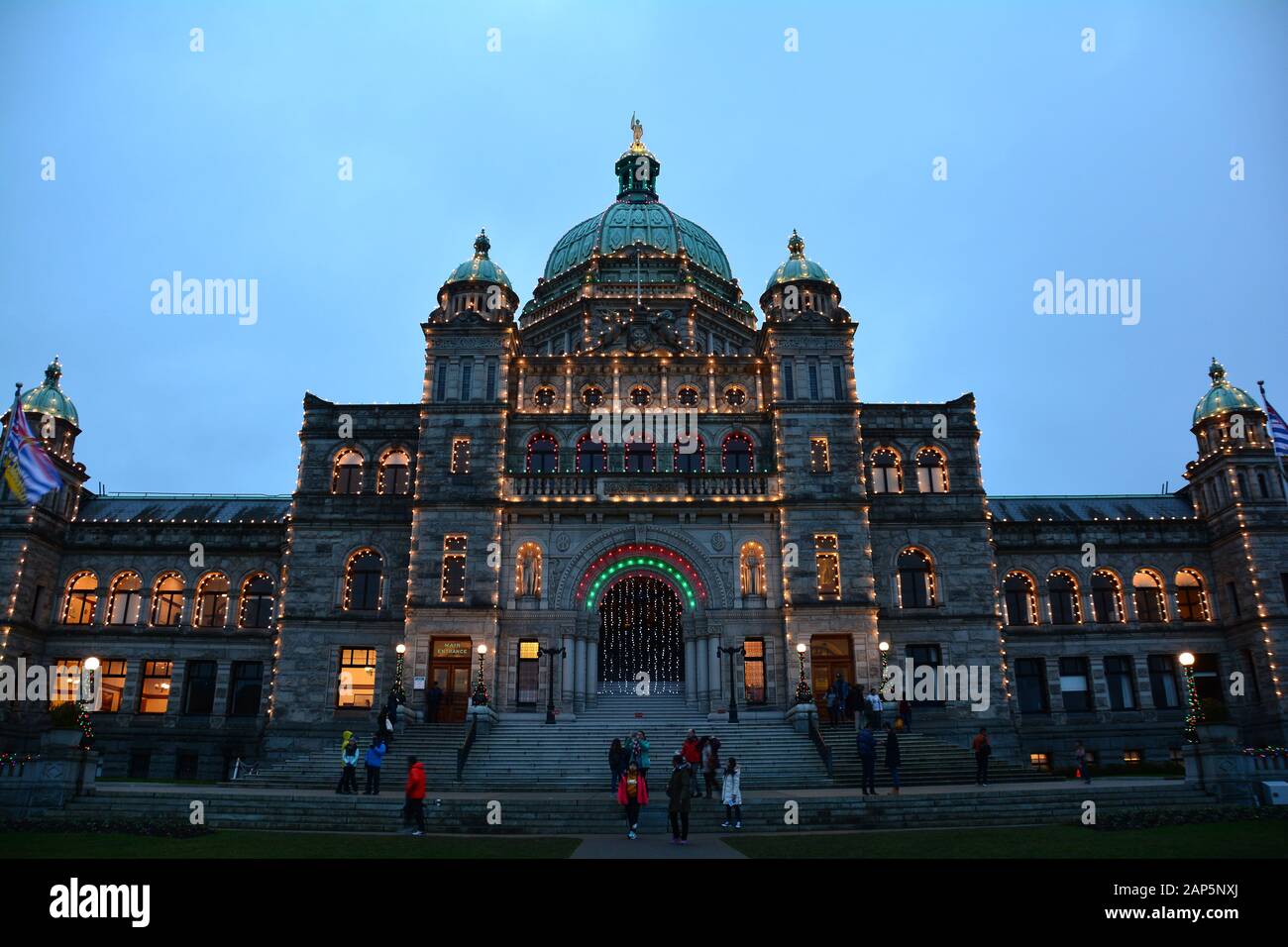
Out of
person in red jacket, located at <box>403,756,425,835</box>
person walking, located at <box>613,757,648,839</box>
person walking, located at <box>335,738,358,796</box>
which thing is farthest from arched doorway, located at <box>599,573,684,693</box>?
person walking, located at <box>613,757,648,839</box>

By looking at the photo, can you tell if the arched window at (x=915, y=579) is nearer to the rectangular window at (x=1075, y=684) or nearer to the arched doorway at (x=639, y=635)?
the rectangular window at (x=1075, y=684)

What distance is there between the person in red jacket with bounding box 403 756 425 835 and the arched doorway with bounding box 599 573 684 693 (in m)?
18.2

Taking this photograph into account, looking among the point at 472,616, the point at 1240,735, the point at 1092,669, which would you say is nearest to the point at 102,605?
the point at 472,616

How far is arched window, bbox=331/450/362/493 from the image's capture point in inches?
1629

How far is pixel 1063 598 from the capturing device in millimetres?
44469

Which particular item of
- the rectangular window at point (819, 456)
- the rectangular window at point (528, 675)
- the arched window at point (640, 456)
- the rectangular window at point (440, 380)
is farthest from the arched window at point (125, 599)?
the rectangular window at point (819, 456)

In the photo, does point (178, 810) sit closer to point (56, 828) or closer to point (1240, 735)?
point (56, 828)

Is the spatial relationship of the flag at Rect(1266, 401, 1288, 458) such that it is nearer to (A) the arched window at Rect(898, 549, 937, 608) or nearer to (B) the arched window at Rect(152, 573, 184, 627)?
(A) the arched window at Rect(898, 549, 937, 608)

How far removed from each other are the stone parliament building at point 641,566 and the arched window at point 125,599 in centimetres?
14

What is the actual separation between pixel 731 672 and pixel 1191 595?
2631 centimetres

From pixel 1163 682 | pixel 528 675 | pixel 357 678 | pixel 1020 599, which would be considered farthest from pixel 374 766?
pixel 1163 682

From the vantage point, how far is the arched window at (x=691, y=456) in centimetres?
4056

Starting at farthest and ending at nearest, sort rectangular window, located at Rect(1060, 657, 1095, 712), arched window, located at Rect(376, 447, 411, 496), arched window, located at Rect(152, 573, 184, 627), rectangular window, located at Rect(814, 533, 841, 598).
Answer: arched window, located at Rect(152, 573, 184, 627) < rectangular window, located at Rect(1060, 657, 1095, 712) < arched window, located at Rect(376, 447, 411, 496) < rectangular window, located at Rect(814, 533, 841, 598)
